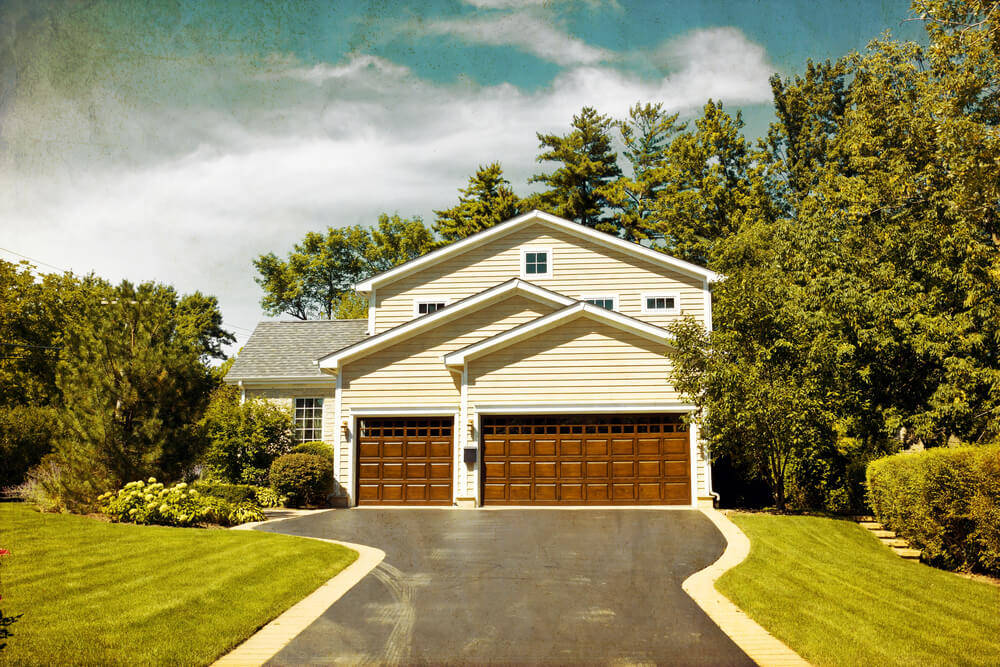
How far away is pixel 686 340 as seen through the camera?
18.4 meters

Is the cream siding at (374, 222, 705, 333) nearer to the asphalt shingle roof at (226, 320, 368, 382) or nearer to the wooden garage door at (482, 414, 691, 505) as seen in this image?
the asphalt shingle roof at (226, 320, 368, 382)

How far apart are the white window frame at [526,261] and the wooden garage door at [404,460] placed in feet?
20.9

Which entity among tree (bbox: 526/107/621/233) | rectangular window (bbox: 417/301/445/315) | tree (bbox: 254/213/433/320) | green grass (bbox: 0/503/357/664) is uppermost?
tree (bbox: 526/107/621/233)

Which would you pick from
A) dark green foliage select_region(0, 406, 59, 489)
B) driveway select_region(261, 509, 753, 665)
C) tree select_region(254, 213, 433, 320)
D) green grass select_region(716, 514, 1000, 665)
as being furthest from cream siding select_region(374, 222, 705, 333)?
tree select_region(254, 213, 433, 320)

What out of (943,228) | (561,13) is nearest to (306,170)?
(561,13)

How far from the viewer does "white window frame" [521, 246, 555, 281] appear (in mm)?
24266

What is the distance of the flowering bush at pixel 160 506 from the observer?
1476cm

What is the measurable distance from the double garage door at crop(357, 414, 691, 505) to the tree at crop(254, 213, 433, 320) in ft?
105

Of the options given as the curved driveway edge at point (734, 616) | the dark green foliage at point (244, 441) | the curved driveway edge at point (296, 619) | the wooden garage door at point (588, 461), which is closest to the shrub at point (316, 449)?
the dark green foliage at point (244, 441)

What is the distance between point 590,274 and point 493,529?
37.3 feet

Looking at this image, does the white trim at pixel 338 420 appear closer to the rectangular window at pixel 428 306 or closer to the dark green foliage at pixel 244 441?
the dark green foliage at pixel 244 441

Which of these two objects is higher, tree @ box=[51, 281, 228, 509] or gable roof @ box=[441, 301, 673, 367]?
gable roof @ box=[441, 301, 673, 367]

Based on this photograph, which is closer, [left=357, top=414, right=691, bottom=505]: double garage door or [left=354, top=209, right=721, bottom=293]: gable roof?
[left=357, top=414, right=691, bottom=505]: double garage door

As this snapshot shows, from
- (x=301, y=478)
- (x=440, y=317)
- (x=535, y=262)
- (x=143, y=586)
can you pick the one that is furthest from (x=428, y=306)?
(x=143, y=586)
